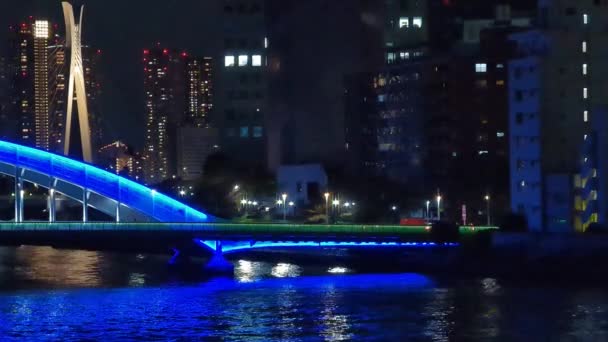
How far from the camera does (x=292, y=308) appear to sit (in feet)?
109

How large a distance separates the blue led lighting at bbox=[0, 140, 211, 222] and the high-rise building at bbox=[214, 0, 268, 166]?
23.9 metres

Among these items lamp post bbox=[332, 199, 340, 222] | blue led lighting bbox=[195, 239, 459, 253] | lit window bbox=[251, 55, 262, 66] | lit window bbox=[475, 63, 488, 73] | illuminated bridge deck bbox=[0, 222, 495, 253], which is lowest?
blue led lighting bbox=[195, 239, 459, 253]

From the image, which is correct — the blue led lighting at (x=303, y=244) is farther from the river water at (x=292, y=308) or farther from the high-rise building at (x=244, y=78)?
the high-rise building at (x=244, y=78)

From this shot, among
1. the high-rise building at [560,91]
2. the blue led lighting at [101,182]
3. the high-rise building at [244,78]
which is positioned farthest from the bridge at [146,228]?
the high-rise building at [244,78]

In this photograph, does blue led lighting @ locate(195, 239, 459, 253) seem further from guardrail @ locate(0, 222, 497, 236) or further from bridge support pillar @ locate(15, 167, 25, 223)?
bridge support pillar @ locate(15, 167, 25, 223)

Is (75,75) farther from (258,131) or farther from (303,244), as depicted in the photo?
(258,131)

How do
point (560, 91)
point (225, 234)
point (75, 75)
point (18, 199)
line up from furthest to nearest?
point (75, 75) → point (560, 91) → point (18, 199) → point (225, 234)

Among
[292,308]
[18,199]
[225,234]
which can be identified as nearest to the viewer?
[292,308]

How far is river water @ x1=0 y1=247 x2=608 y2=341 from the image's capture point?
29.2 m

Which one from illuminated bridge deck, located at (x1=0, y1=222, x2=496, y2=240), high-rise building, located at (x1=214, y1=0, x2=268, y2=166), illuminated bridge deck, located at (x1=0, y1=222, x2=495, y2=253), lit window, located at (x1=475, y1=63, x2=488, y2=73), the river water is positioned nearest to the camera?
the river water

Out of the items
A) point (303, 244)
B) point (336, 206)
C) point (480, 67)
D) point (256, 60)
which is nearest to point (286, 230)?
point (303, 244)

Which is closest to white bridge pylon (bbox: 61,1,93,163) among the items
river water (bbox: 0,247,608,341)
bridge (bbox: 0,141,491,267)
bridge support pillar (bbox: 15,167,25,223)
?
bridge (bbox: 0,141,491,267)

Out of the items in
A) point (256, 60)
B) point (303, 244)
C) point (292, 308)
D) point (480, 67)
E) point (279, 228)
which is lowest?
point (292, 308)

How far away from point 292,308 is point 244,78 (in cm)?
3903
